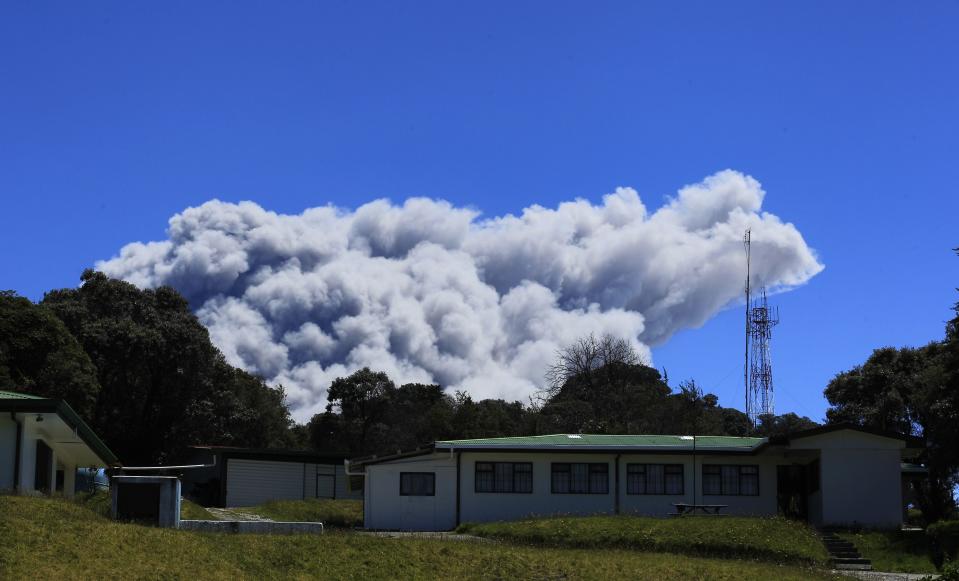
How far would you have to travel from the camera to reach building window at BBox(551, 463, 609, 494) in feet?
Answer: 124

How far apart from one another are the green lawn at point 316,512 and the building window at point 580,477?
7.44 metres

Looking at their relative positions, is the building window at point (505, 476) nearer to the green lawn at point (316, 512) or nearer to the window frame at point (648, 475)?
the window frame at point (648, 475)

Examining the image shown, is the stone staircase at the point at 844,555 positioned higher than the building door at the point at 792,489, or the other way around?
the building door at the point at 792,489

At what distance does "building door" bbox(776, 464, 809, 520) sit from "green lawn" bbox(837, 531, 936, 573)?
15.7 ft

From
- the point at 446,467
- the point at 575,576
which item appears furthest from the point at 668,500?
the point at 575,576

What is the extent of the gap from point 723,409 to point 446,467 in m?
52.6

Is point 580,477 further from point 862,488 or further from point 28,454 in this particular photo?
point 28,454

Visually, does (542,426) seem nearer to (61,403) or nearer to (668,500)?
(668,500)

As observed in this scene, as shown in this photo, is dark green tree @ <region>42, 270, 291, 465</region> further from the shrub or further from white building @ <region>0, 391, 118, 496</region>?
the shrub

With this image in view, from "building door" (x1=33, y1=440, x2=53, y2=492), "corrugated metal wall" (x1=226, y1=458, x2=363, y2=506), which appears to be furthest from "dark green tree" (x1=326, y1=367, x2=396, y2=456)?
"building door" (x1=33, y1=440, x2=53, y2=492)

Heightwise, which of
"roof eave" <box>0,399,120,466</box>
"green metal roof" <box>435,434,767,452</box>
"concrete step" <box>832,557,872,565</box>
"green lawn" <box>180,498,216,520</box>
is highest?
"roof eave" <box>0,399,120,466</box>

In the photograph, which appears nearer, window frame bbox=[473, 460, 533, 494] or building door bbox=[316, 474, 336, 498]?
window frame bbox=[473, 460, 533, 494]

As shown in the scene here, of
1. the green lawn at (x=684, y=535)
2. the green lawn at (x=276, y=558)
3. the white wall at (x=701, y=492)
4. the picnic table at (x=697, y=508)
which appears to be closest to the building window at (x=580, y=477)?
the white wall at (x=701, y=492)

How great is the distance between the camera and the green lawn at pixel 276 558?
19359mm
